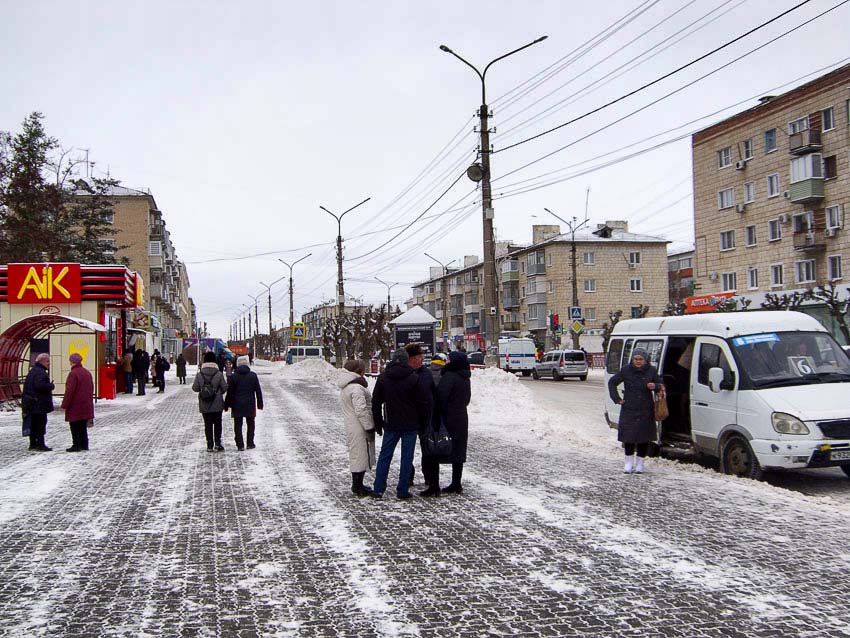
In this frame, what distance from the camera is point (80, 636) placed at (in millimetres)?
4645

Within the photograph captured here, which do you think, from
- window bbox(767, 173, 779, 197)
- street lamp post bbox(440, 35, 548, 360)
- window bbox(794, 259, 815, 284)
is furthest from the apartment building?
street lamp post bbox(440, 35, 548, 360)

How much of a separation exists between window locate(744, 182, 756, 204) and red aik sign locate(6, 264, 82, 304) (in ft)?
112

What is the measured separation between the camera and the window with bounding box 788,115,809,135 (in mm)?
39719

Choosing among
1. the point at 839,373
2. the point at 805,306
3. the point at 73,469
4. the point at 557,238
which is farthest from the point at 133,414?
the point at 557,238

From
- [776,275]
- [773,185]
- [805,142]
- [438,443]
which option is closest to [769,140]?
[773,185]

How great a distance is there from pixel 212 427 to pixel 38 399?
9.06 feet

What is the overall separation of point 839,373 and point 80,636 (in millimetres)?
9427

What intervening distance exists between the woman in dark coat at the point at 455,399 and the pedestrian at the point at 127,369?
25.3 metres

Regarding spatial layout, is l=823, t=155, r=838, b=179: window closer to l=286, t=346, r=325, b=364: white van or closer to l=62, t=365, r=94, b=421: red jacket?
l=62, t=365, r=94, b=421: red jacket

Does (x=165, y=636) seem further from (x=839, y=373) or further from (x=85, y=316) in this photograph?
(x=85, y=316)

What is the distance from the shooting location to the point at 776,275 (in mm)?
42688

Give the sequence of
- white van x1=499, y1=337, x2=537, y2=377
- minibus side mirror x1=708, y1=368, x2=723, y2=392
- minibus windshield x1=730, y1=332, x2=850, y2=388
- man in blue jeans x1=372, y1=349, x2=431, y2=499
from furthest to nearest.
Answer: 1. white van x1=499, y1=337, x2=537, y2=377
2. minibus side mirror x1=708, y1=368, x2=723, y2=392
3. minibus windshield x1=730, y1=332, x2=850, y2=388
4. man in blue jeans x1=372, y1=349, x2=431, y2=499

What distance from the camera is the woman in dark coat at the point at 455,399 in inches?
332

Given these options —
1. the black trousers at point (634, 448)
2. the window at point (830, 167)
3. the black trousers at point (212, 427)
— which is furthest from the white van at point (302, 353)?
the black trousers at point (634, 448)
